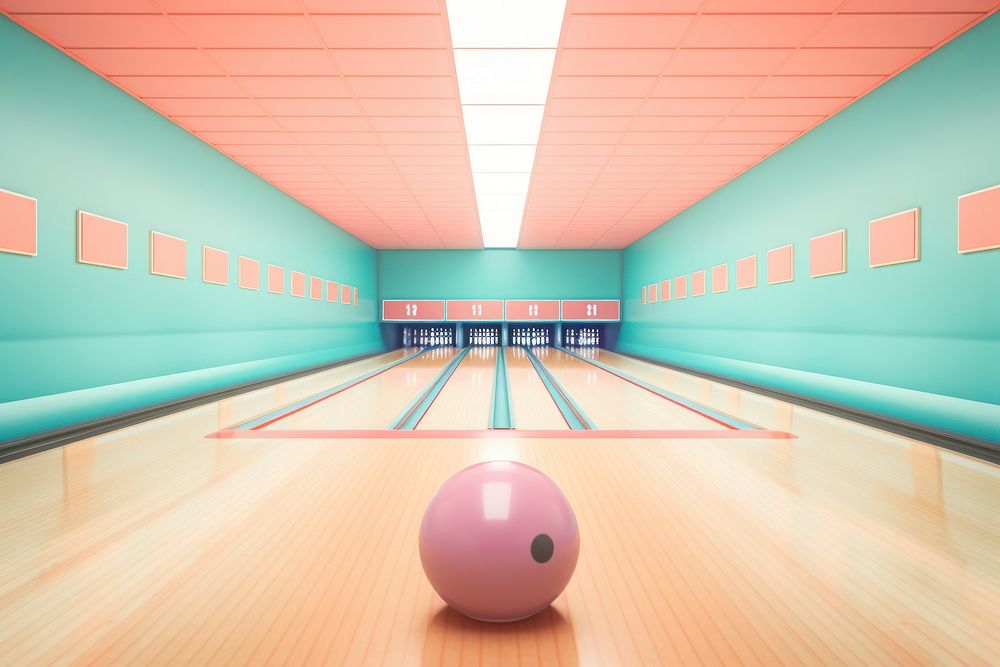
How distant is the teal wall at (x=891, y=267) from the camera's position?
2.51 meters

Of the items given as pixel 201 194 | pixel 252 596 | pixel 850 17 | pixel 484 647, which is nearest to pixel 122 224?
pixel 201 194

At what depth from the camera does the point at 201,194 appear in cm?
414

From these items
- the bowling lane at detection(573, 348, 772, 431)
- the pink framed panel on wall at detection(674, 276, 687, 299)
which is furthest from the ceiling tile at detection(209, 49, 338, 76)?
the pink framed panel on wall at detection(674, 276, 687, 299)

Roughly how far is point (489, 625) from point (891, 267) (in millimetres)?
3391

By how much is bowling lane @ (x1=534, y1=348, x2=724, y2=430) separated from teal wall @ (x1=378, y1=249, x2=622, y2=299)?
419cm

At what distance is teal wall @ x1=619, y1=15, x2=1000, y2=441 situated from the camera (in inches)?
98.7

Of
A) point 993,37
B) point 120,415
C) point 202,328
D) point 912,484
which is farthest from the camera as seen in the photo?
point 202,328

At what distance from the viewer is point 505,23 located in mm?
2588

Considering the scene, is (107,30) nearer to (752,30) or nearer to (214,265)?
(214,265)

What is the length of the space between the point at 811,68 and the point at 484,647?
138 inches

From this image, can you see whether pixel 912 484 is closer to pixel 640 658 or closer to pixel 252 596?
pixel 640 658

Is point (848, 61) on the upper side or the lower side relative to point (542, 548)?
upper

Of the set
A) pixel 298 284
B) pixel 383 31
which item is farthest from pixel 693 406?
pixel 298 284

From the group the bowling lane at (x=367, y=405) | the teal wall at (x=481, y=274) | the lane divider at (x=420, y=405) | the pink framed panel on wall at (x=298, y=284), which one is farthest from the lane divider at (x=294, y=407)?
the teal wall at (x=481, y=274)
